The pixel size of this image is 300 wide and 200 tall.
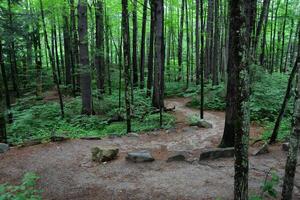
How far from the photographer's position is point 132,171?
6.44m

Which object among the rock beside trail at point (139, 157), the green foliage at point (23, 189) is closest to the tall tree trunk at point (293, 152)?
the rock beside trail at point (139, 157)

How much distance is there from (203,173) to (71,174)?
134 inches

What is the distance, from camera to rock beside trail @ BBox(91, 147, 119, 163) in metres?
7.14

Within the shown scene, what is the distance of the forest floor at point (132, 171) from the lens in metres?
5.25

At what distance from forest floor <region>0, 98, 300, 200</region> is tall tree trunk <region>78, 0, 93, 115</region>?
3.90m

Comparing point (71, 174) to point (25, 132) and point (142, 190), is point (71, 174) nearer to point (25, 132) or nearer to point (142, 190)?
point (142, 190)

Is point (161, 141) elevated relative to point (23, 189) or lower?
lower

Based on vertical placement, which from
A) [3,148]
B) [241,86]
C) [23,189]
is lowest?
[3,148]

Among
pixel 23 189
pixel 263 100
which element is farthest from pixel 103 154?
pixel 263 100

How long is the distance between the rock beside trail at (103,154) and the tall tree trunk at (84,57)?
5.56 meters

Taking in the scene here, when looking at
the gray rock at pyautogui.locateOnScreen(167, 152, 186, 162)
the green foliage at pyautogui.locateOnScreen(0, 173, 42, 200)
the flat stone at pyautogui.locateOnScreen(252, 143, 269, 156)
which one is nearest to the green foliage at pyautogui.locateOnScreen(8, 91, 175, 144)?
the gray rock at pyautogui.locateOnScreen(167, 152, 186, 162)

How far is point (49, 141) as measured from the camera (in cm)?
899

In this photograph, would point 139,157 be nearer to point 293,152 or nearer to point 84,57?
point 293,152

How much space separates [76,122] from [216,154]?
7408 millimetres
